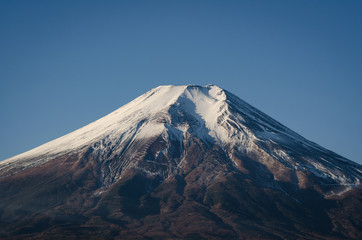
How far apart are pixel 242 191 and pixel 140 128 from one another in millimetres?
57541

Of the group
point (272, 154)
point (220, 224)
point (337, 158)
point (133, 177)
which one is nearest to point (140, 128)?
point (133, 177)

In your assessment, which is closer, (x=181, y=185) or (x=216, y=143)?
(x=181, y=185)

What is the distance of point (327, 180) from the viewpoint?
15888cm

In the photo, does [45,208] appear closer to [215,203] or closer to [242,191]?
[215,203]

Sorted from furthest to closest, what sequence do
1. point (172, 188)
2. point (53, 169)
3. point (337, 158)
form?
point (337, 158) < point (53, 169) < point (172, 188)

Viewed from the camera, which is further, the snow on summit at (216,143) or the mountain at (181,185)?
the snow on summit at (216,143)

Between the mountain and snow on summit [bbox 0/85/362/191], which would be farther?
snow on summit [bbox 0/85/362/191]

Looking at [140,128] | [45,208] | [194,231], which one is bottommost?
[194,231]

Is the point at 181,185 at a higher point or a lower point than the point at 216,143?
lower

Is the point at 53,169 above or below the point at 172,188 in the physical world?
above

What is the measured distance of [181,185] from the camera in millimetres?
155125

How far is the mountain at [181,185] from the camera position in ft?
425

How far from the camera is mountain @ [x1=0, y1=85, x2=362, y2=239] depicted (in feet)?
425

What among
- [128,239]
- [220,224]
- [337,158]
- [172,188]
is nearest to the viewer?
[128,239]
